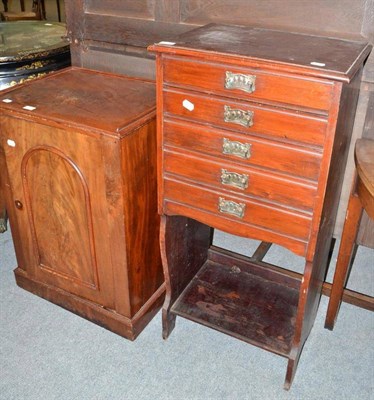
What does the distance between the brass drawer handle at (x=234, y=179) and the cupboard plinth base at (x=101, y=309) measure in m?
0.85

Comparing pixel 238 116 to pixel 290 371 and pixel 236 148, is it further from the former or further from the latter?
pixel 290 371

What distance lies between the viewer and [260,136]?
59.4 inches

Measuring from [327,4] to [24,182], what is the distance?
1.46 metres

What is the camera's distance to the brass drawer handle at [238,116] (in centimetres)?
149

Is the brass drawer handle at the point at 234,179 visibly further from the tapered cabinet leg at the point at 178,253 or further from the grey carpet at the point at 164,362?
the grey carpet at the point at 164,362

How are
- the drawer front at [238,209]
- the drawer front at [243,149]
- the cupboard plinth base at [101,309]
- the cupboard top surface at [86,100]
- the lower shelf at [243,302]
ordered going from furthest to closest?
the cupboard plinth base at [101,309] → the lower shelf at [243,302] → the cupboard top surface at [86,100] → the drawer front at [238,209] → the drawer front at [243,149]

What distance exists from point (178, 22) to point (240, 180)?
1.03 meters

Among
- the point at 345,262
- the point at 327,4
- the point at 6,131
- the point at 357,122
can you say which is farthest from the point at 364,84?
the point at 6,131

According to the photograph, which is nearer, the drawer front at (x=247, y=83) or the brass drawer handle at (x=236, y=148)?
the drawer front at (x=247, y=83)

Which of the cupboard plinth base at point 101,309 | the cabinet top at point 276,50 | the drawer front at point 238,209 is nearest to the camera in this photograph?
the cabinet top at point 276,50

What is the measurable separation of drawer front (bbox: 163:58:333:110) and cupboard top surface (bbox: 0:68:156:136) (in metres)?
0.32

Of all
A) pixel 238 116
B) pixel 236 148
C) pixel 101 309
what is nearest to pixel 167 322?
pixel 101 309

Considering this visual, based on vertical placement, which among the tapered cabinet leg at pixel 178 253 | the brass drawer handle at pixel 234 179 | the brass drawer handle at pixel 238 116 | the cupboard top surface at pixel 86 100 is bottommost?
the tapered cabinet leg at pixel 178 253

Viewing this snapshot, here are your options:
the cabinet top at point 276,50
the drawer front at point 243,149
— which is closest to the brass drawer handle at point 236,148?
the drawer front at point 243,149
